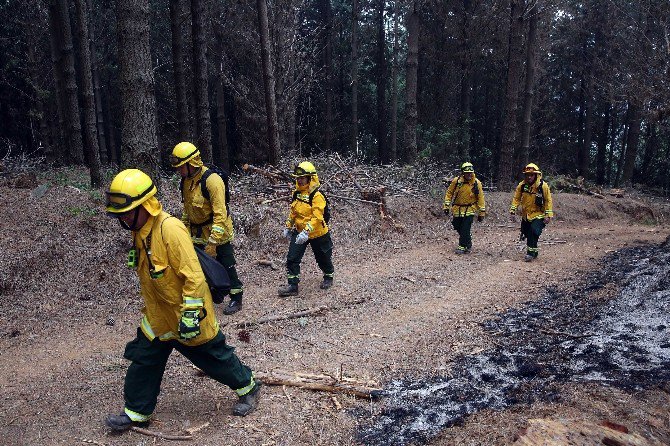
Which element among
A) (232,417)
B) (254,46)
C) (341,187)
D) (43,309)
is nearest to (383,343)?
(232,417)

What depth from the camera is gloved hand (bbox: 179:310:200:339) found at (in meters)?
3.93

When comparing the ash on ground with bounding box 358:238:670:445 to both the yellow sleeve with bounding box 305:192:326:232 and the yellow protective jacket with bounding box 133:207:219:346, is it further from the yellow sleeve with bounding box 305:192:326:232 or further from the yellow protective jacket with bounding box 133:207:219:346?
the yellow sleeve with bounding box 305:192:326:232

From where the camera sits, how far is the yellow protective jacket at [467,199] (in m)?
10.6

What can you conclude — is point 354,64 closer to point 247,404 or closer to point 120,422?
point 247,404

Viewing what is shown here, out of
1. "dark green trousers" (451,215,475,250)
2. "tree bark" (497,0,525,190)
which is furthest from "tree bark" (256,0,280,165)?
"tree bark" (497,0,525,190)

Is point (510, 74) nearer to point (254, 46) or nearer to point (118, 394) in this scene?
point (254, 46)

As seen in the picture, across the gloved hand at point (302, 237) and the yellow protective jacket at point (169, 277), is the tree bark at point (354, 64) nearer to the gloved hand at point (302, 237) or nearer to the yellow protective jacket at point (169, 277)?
the gloved hand at point (302, 237)

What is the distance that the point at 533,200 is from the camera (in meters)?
10.1

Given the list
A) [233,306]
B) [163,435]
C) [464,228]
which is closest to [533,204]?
[464,228]

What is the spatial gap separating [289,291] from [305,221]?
1209 millimetres

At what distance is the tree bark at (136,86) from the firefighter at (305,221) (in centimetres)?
364

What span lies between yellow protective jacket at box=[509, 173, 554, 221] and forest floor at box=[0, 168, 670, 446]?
1013 mm

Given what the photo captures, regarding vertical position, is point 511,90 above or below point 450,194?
above

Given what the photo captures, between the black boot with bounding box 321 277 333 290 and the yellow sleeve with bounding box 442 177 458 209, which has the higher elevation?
the yellow sleeve with bounding box 442 177 458 209
